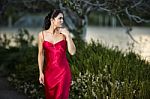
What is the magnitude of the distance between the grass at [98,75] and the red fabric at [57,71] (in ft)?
3.62

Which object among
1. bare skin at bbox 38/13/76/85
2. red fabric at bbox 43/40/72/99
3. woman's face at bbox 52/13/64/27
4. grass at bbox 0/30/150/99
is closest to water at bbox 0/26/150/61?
grass at bbox 0/30/150/99

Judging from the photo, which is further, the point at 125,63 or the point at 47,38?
the point at 125,63

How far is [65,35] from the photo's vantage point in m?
6.46

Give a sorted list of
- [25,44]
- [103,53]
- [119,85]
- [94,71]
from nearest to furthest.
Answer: [119,85], [94,71], [103,53], [25,44]

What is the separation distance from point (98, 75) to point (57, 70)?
179cm

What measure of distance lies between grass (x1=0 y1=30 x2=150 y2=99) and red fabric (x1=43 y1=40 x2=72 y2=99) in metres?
1.10

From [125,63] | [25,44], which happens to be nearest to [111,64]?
[125,63]

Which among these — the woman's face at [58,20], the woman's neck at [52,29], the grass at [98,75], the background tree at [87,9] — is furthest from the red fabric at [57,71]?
the background tree at [87,9]

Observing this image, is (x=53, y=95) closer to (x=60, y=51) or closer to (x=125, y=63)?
(x=60, y=51)

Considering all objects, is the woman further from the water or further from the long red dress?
the water

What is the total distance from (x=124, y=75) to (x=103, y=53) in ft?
6.67

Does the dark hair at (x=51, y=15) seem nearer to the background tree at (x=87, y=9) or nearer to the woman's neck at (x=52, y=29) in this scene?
the woman's neck at (x=52, y=29)

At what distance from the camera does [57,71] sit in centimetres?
659

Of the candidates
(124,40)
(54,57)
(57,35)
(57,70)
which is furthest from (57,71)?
(124,40)
